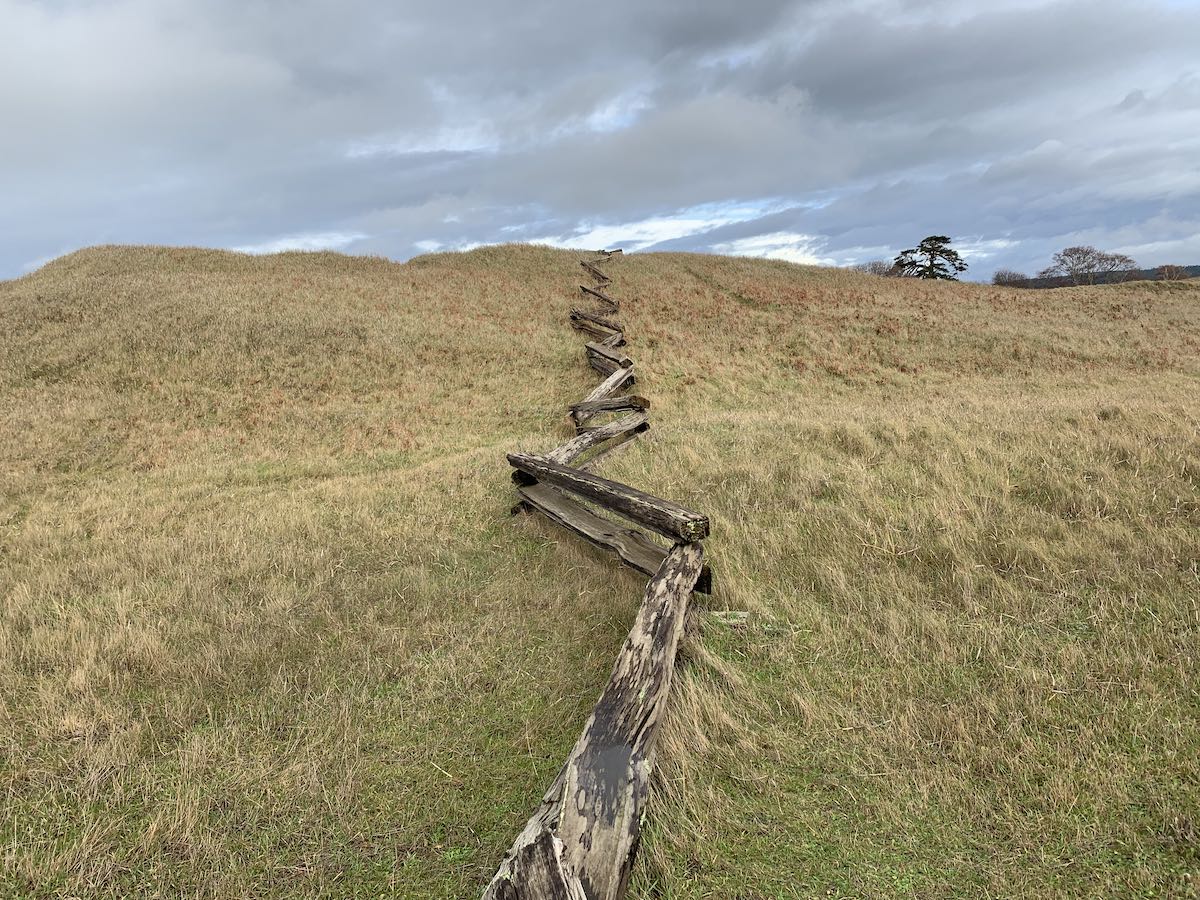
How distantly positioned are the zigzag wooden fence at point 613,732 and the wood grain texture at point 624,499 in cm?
1

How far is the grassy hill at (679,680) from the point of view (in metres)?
2.72

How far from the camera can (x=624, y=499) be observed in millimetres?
5625

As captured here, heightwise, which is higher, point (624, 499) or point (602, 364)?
point (602, 364)

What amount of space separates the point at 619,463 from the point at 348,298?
18.2 metres

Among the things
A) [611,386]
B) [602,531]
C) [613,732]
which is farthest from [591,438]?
[613,732]

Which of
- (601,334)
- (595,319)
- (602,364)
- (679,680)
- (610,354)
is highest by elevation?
(595,319)

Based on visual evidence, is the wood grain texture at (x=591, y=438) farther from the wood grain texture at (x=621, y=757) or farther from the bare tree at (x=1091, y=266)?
the bare tree at (x=1091, y=266)

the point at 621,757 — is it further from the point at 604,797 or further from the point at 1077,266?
the point at 1077,266

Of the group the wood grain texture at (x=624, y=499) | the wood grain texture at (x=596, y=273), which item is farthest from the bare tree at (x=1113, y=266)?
the wood grain texture at (x=624, y=499)

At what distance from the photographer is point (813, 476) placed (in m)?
7.05

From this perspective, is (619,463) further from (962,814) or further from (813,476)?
(962,814)

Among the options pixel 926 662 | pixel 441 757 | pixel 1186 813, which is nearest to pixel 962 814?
pixel 1186 813

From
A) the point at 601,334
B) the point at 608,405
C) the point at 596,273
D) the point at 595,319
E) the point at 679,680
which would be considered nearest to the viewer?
the point at 679,680

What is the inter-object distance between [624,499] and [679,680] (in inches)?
83.4
